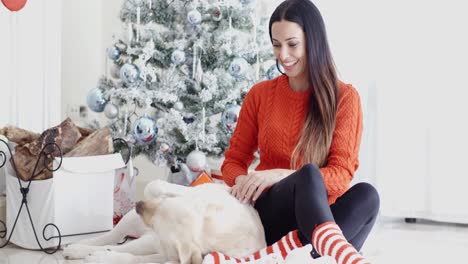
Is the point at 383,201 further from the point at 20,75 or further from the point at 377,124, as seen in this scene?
the point at 20,75

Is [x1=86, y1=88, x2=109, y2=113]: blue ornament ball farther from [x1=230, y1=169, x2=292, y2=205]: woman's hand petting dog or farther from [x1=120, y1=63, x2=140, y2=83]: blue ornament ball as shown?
[x1=230, y1=169, x2=292, y2=205]: woman's hand petting dog

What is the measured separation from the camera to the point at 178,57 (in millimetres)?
2914

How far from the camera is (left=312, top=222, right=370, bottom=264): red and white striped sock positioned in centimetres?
136

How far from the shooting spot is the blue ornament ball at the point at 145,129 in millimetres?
2873

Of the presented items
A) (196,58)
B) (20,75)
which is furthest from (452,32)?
(20,75)

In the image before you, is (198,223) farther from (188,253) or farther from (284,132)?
(284,132)

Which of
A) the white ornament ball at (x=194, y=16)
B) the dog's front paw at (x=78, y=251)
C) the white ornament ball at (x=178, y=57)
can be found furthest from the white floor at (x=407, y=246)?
the white ornament ball at (x=194, y=16)

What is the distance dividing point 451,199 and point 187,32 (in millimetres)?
1499

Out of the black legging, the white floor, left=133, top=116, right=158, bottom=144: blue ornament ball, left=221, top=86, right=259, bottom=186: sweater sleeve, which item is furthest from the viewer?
left=133, top=116, right=158, bottom=144: blue ornament ball

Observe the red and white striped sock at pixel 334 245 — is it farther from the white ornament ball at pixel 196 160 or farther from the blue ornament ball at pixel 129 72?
the blue ornament ball at pixel 129 72

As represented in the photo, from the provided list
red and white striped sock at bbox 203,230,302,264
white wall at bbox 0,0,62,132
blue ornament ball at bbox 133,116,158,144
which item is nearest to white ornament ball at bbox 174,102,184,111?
blue ornament ball at bbox 133,116,158,144

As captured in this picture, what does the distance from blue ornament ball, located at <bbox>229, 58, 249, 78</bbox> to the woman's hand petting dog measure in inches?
45.8

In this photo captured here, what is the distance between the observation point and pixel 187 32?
304 cm

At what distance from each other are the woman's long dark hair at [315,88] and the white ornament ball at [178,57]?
1.01 m
